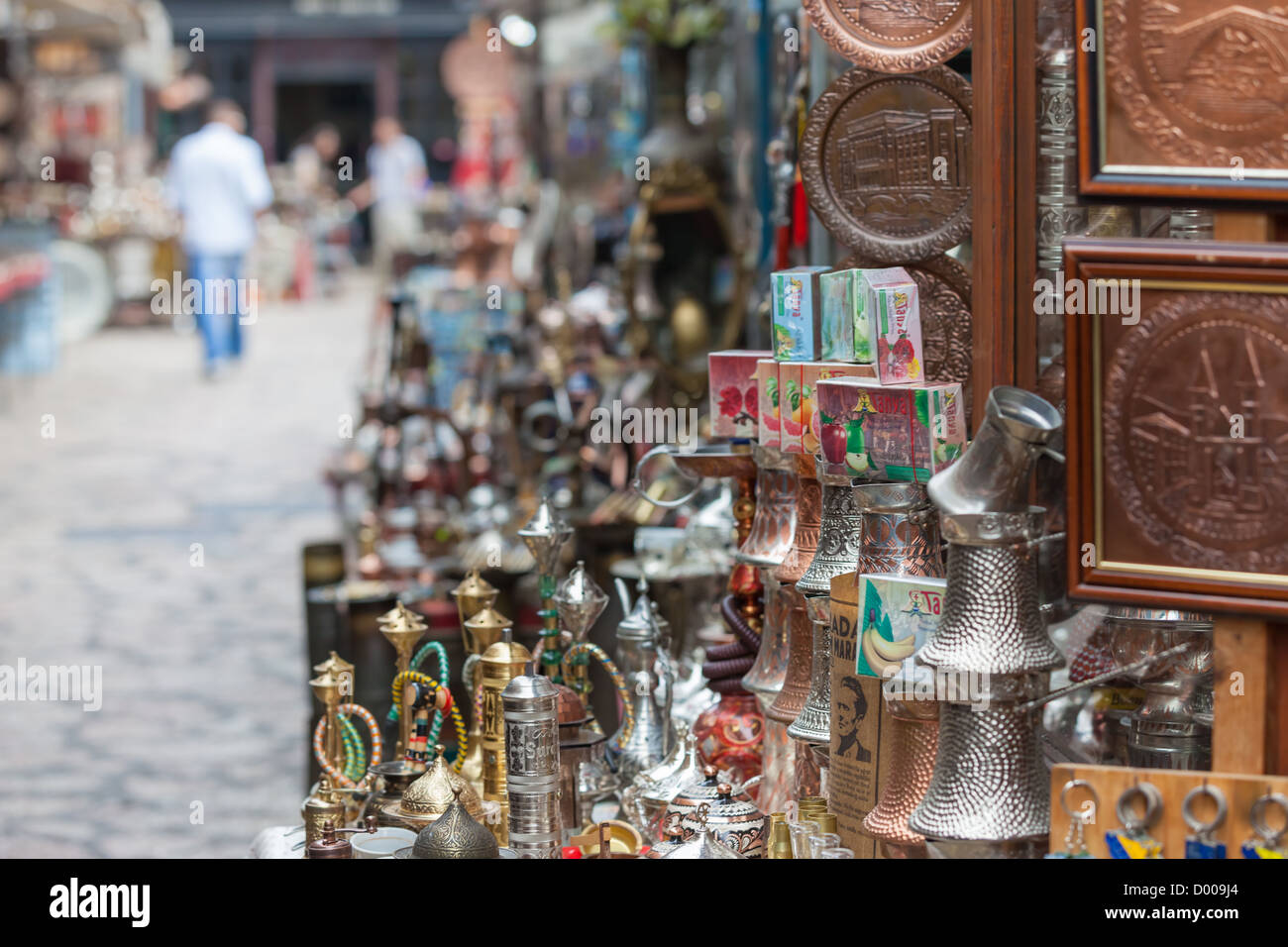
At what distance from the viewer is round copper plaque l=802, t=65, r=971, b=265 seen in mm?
2275

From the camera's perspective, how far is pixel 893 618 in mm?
1954

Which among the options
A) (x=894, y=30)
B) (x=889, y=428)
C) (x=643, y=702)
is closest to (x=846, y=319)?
(x=889, y=428)

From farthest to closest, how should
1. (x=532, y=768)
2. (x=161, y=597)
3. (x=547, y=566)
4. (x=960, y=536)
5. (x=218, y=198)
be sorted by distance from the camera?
1. (x=218, y=198)
2. (x=161, y=597)
3. (x=547, y=566)
4. (x=532, y=768)
5. (x=960, y=536)

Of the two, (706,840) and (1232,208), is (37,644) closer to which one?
(706,840)

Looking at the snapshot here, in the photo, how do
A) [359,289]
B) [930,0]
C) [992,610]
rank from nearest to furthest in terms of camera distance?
1. [992,610]
2. [930,0]
3. [359,289]

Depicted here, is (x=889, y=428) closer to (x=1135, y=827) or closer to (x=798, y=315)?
(x=798, y=315)

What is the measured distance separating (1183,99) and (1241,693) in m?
0.60

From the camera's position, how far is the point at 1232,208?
1704 mm

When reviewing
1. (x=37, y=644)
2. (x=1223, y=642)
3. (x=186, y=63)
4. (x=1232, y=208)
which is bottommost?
(x=37, y=644)

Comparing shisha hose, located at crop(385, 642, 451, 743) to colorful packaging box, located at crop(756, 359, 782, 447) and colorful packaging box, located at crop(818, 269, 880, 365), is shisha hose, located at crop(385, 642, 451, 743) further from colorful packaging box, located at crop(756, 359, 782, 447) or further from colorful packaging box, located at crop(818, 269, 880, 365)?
colorful packaging box, located at crop(818, 269, 880, 365)

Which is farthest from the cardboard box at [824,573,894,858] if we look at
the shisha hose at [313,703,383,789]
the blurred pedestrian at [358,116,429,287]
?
the blurred pedestrian at [358,116,429,287]

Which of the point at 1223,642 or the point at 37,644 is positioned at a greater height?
the point at 1223,642
